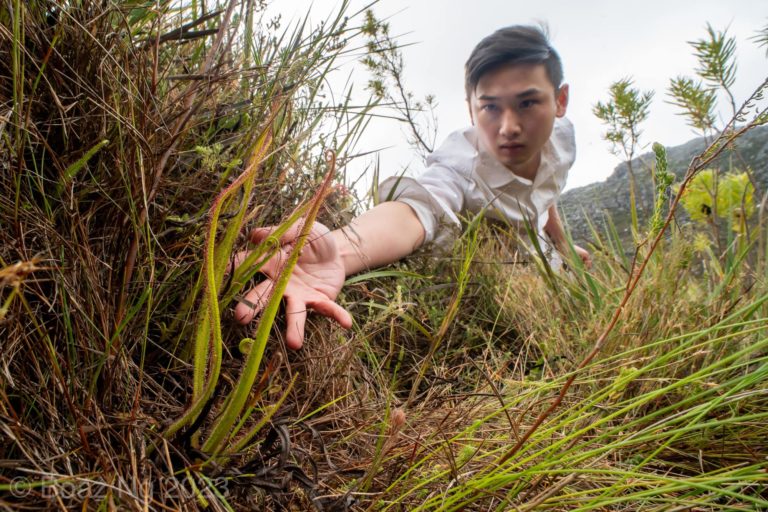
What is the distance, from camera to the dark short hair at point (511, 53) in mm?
1933

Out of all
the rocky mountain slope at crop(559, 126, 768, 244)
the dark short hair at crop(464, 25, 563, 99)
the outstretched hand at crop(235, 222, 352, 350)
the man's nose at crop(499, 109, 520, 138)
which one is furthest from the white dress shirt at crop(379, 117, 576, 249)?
the rocky mountain slope at crop(559, 126, 768, 244)

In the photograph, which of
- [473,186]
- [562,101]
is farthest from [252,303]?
[562,101]

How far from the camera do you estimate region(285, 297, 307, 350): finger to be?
2.45 feet

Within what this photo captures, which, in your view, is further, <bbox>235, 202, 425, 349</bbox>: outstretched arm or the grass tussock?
<bbox>235, 202, 425, 349</bbox>: outstretched arm

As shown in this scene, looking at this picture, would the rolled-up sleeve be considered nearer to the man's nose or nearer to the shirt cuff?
the shirt cuff

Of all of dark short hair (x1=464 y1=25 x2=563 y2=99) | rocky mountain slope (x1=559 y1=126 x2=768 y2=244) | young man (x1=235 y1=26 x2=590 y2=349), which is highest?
dark short hair (x1=464 y1=25 x2=563 y2=99)

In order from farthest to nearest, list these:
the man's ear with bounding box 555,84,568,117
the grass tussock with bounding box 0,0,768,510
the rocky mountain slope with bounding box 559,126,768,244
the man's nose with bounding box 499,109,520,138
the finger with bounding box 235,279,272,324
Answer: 1. the rocky mountain slope with bounding box 559,126,768,244
2. the man's ear with bounding box 555,84,568,117
3. the man's nose with bounding box 499,109,520,138
4. the finger with bounding box 235,279,272,324
5. the grass tussock with bounding box 0,0,768,510

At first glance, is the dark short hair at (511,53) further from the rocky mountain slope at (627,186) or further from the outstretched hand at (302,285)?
the outstretched hand at (302,285)

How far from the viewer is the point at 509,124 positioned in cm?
190

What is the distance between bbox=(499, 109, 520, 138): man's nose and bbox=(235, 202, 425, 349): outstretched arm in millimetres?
706

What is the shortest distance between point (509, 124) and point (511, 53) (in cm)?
27

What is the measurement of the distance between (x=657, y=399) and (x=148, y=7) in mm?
883

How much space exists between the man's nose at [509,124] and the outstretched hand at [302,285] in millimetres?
1154

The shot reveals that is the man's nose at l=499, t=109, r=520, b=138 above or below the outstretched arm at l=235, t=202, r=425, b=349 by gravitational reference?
above
